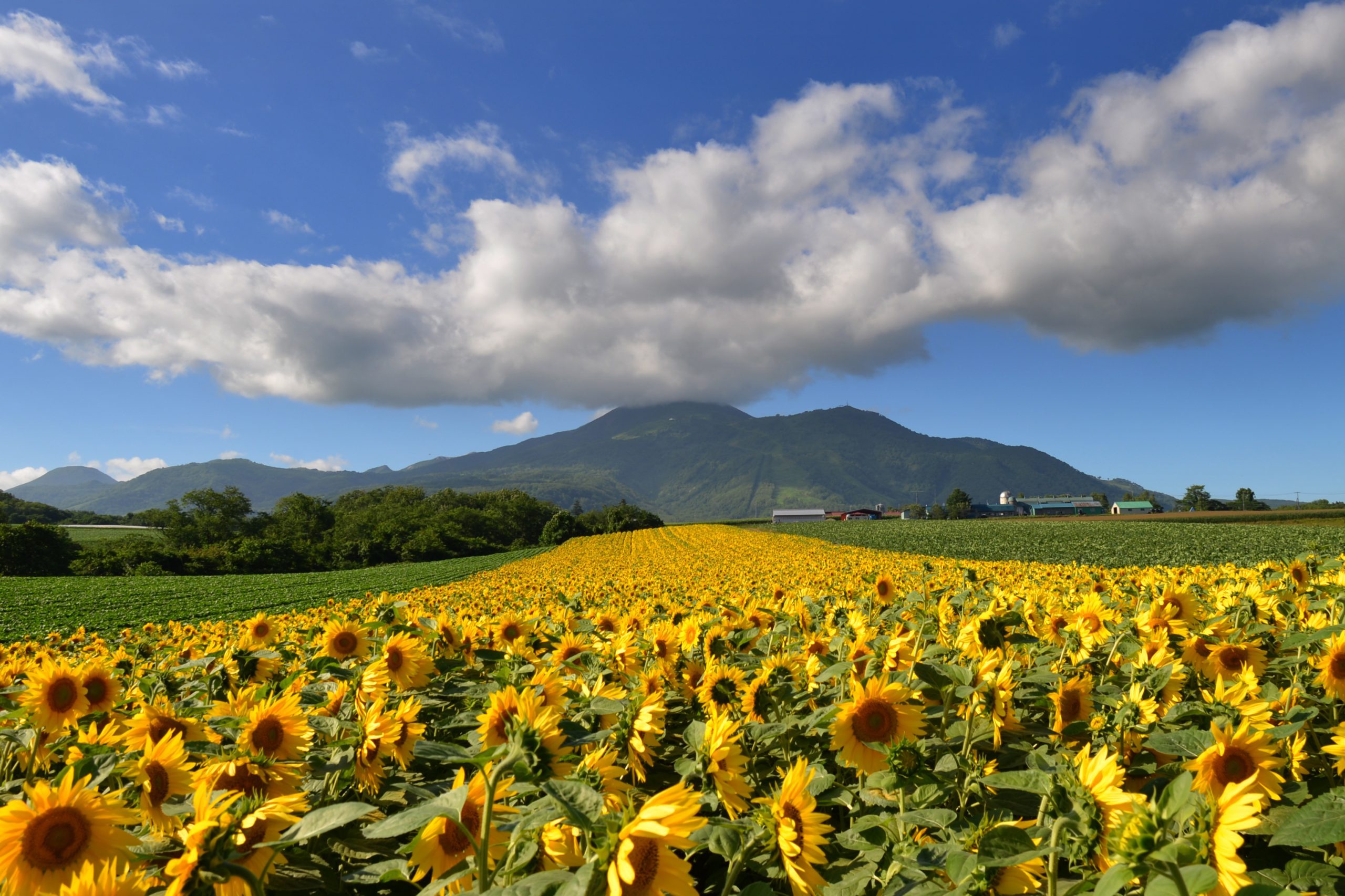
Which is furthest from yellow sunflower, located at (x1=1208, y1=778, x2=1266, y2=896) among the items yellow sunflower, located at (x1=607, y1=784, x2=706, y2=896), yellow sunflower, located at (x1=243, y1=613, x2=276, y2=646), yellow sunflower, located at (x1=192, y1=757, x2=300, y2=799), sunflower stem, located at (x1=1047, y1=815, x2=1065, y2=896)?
yellow sunflower, located at (x1=243, y1=613, x2=276, y2=646)

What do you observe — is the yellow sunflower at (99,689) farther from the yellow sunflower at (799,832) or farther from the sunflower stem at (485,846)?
the yellow sunflower at (799,832)

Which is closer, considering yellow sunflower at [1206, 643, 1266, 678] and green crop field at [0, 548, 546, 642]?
yellow sunflower at [1206, 643, 1266, 678]

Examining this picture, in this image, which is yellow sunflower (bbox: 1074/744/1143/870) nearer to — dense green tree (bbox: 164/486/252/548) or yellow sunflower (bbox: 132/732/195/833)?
yellow sunflower (bbox: 132/732/195/833)

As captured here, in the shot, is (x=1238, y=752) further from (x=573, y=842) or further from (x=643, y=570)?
(x=643, y=570)

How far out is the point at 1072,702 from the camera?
2539 millimetres

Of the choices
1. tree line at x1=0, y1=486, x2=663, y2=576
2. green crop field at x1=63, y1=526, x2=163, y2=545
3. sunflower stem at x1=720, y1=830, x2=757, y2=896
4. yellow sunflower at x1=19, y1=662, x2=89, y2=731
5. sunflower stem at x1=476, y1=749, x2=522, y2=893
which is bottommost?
green crop field at x1=63, y1=526, x2=163, y2=545

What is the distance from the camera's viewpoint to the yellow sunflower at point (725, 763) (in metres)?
1.79

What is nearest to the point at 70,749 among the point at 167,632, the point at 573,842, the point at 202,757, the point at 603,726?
the point at 202,757

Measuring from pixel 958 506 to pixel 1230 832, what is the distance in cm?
15781

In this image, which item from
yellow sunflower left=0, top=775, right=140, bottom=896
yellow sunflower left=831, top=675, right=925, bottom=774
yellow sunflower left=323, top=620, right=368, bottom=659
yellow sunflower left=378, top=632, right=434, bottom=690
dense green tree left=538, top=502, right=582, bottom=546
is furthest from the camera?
dense green tree left=538, top=502, right=582, bottom=546

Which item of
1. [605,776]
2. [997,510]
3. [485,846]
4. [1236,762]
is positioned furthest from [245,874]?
[997,510]

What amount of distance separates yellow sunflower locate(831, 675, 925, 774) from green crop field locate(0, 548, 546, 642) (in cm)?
2211

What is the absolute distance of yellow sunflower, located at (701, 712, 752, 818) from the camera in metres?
1.79

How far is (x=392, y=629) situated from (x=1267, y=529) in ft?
195
